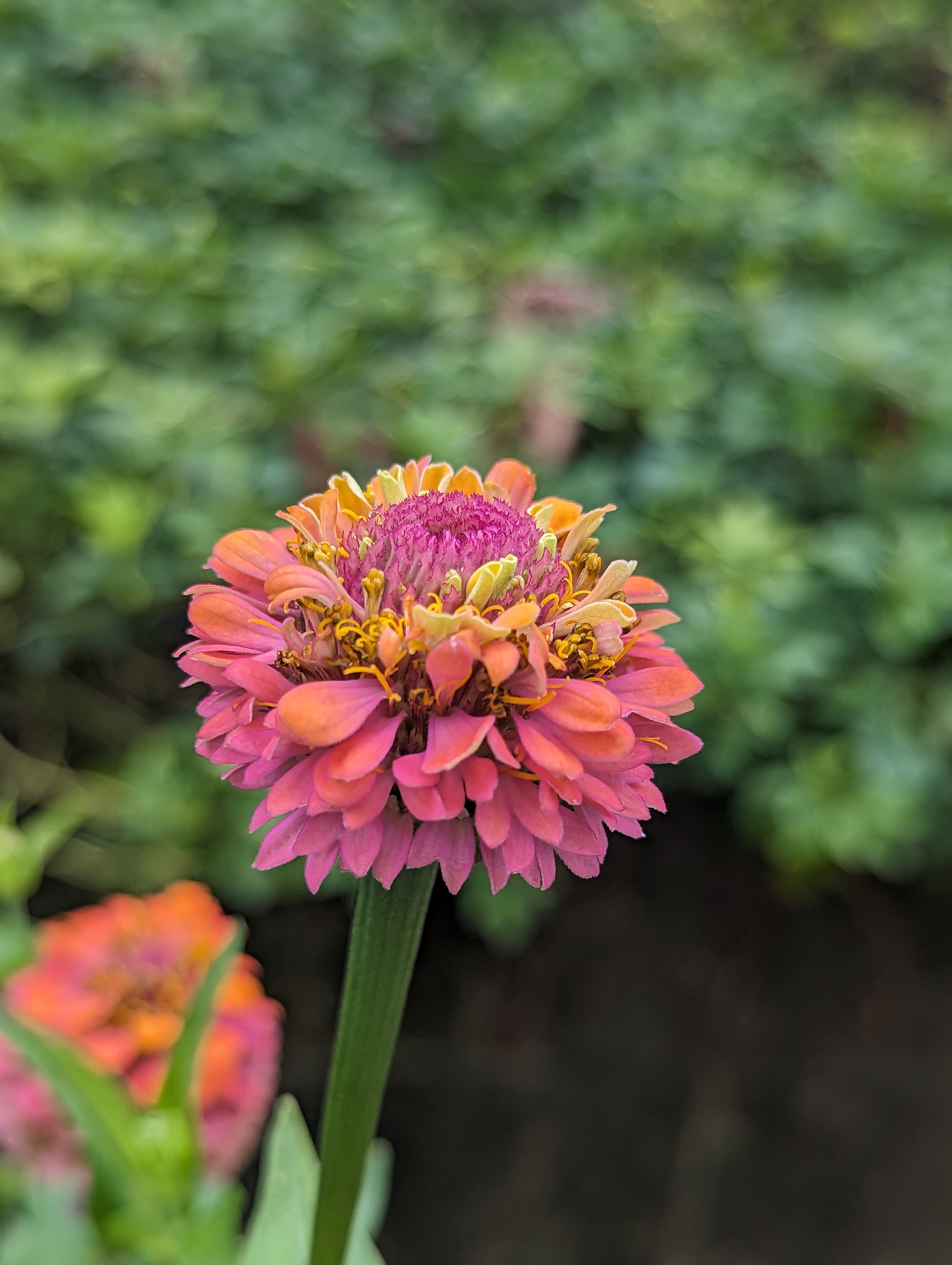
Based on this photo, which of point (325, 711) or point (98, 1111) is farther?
point (98, 1111)

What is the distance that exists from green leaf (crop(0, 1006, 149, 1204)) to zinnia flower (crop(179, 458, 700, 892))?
0.17 metres

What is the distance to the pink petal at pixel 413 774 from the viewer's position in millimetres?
230

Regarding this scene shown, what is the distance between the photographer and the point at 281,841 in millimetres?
262

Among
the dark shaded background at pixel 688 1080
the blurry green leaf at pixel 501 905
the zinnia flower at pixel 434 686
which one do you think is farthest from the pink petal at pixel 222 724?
the dark shaded background at pixel 688 1080

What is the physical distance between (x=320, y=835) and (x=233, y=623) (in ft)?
0.22

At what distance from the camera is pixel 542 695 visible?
9.8 inches

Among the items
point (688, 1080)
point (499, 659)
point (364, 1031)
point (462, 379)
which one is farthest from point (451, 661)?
point (688, 1080)

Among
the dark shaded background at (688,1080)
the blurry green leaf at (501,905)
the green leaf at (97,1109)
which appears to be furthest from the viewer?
the dark shaded background at (688,1080)

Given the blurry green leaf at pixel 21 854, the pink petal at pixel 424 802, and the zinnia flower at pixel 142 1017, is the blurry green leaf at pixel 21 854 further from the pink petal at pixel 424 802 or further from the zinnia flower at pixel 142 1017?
the pink petal at pixel 424 802

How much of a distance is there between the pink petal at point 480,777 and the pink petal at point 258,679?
0.05m

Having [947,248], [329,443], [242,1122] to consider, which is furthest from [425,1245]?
[947,248]

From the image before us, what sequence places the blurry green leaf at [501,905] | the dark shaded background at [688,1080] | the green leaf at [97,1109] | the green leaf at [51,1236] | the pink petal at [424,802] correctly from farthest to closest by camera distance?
the dark shaded background at [688,1080] → the blurry green leaf at [501,905] → the green leaf at [51,1236] → the green leaf at [97,1109] → the pink petal at [424,802]

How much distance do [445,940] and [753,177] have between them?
99cm

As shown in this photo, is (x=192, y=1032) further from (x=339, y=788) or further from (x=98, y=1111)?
Answer: (x=339, y=788)
